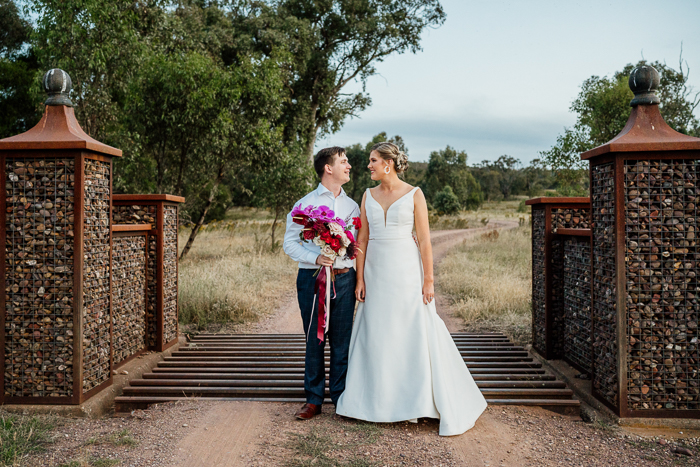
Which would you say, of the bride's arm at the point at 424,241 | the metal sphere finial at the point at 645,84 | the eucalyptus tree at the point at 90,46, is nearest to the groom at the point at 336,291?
the bride's arm at the point at 424,241

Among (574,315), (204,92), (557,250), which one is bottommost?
(574,315)

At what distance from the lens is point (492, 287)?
984cm

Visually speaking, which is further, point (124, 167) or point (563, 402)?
point (124, 167)

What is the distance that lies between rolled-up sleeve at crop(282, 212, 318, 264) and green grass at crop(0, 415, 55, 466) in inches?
82.9

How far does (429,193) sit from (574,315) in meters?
42.9

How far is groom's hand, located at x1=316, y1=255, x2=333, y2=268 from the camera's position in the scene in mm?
3852

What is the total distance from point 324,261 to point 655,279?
2446 mm

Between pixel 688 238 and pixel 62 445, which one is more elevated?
pixel 688 238

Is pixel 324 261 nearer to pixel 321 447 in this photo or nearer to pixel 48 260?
pixel 321 447

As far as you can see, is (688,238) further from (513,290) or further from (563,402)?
(513,290)

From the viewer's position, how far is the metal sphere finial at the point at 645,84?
394cm

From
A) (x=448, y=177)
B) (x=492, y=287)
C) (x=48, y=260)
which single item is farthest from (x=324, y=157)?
(x=448, y=177)

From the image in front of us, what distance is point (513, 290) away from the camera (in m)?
9.45

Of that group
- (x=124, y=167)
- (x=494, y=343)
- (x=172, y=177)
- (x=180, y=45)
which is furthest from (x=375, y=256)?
(x=180, y=45)
